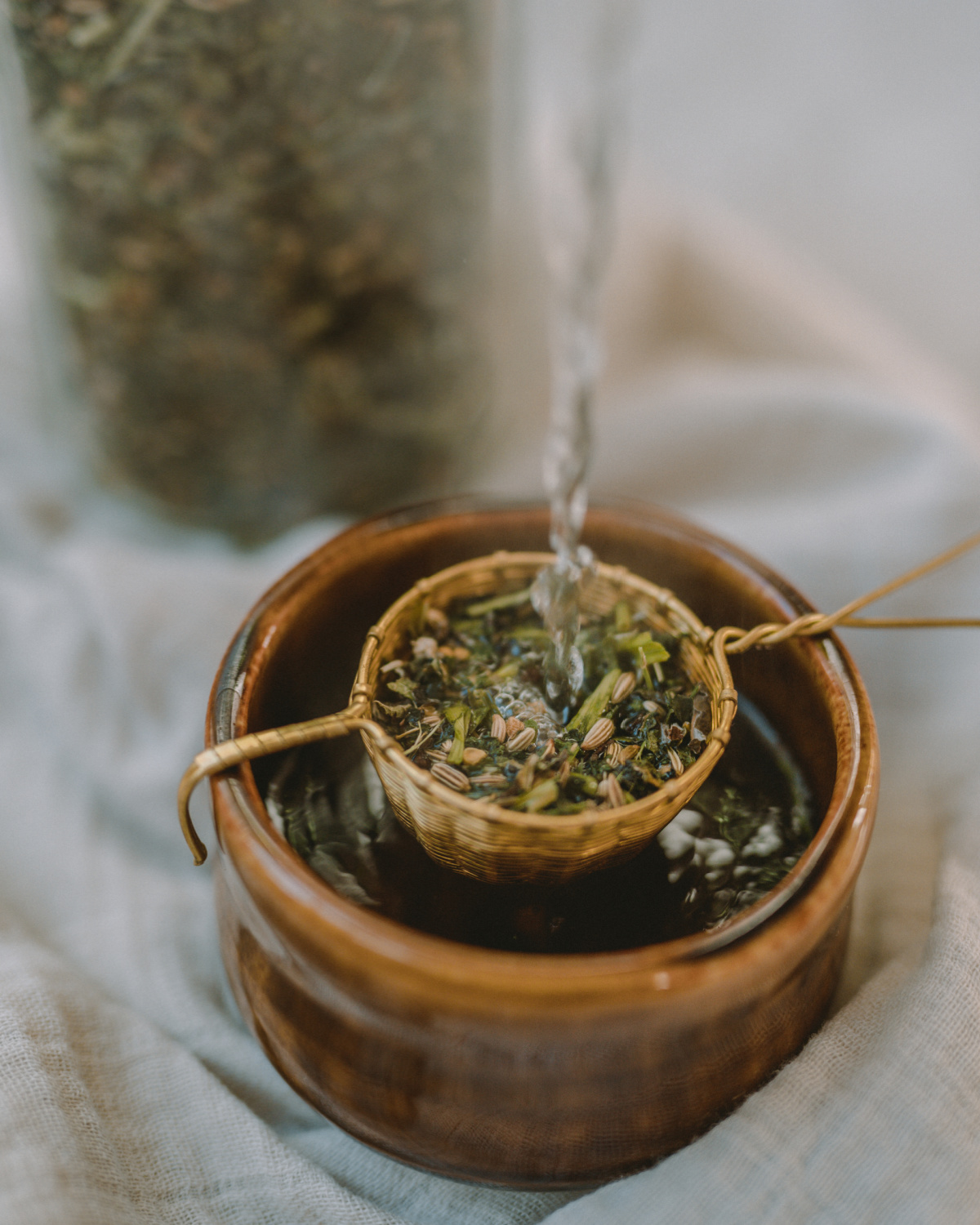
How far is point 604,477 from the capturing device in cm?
115

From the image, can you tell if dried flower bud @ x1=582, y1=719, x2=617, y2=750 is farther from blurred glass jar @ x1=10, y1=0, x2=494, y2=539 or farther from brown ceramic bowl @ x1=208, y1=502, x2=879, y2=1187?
blurred glass jar @ x1=10, y1=0, x2=494, y2=539

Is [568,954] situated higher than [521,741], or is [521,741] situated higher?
[521,741]

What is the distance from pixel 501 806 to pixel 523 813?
2 centimetres

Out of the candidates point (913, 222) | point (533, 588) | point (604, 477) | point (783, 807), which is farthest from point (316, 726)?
point (913, 222)

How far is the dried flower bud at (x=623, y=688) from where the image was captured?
0.69 metres

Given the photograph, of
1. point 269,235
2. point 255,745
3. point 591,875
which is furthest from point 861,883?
point 269,235

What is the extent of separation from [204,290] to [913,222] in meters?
1.13

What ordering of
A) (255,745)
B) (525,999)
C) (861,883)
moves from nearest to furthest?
(525,999) → (255,745) → (861,883)

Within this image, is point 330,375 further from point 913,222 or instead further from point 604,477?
point 913,222

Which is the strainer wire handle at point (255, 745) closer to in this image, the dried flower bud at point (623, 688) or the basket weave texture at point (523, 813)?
the basket weave texture at point (523, 813)

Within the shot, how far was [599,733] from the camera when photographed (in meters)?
0.66

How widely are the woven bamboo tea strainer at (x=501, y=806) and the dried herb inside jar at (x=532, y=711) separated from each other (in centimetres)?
1

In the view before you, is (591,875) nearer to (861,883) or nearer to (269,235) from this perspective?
(861,883)

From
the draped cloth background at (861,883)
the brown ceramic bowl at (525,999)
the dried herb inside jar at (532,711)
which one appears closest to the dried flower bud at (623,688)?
the dried herb inside jar at (532,711)
